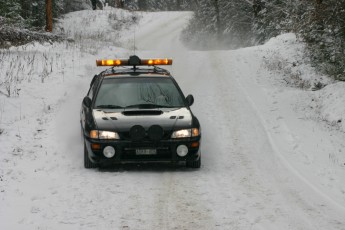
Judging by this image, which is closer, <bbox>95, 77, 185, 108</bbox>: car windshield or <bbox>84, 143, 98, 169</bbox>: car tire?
<bbox>84, 143, 98, 169</bbox>: car tire

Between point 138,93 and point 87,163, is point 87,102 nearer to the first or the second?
point 138,93

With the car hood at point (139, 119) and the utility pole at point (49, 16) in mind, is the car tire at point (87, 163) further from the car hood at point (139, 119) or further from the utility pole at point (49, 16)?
the utility pole at point (49, 16)

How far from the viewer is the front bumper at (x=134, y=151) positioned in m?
8.55

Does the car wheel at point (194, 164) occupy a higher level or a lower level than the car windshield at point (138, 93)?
lower

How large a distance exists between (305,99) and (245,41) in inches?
1182

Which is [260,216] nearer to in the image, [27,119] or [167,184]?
[167,184]

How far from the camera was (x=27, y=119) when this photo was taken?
38.0 ft

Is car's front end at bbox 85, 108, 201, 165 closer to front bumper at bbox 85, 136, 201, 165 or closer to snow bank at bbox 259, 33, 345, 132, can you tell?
front bumper at bbox 85, 136, 201, 165

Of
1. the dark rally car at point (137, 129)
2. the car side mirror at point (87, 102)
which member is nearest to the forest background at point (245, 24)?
the dark rally car at point (137, 129)

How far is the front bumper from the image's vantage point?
8.55 meters

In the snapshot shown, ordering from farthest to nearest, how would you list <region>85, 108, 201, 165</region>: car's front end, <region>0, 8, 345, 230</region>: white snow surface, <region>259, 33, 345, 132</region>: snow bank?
<region>259, 33, 345, 132</region>: snow bank
<region>85, 108, 201, 165</region>: car's front end
<region>0, 8, 345, 230</region>: white snow surface

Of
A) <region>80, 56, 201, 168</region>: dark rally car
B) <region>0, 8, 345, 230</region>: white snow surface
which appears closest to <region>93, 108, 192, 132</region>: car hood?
<region>80, 56, 201, 168</region>: dark rally car

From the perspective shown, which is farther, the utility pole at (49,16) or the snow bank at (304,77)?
the utility pole at (49,16)

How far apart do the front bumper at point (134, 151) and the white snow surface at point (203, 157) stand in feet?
0.86
